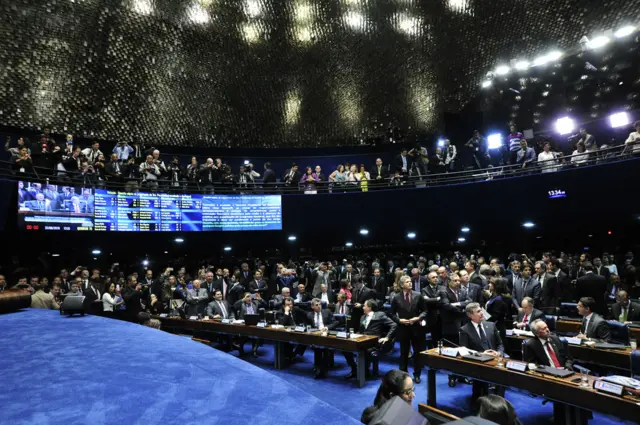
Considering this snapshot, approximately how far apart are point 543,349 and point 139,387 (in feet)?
14.0

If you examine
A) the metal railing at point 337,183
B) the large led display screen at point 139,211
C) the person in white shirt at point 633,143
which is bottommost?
the large led display screen at point 139,211

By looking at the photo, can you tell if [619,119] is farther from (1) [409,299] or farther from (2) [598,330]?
(1) [409,299]


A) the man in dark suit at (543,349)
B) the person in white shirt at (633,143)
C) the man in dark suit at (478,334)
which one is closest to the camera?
the man in dark suit at (543,349)

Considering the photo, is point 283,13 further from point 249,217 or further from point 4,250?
point 4,250

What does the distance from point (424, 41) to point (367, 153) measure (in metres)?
5.59

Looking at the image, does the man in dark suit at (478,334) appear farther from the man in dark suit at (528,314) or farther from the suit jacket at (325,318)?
the suit jacket at (325,318)

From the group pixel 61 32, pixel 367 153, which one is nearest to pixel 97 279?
pixel 61 32

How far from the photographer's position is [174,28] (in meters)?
13.9

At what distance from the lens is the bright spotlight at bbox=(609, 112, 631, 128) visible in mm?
14695

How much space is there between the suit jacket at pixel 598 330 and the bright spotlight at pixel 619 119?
1245 cm

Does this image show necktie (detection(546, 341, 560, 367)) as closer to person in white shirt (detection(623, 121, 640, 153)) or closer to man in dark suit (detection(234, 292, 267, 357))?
man in dark suit (detection(234, 292, 267, 357))

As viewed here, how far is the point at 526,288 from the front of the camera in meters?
7.55

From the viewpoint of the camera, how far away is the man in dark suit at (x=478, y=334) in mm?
5184

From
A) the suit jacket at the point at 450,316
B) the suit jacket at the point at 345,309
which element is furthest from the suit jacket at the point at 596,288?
the suit jacket at the point at 345,309
